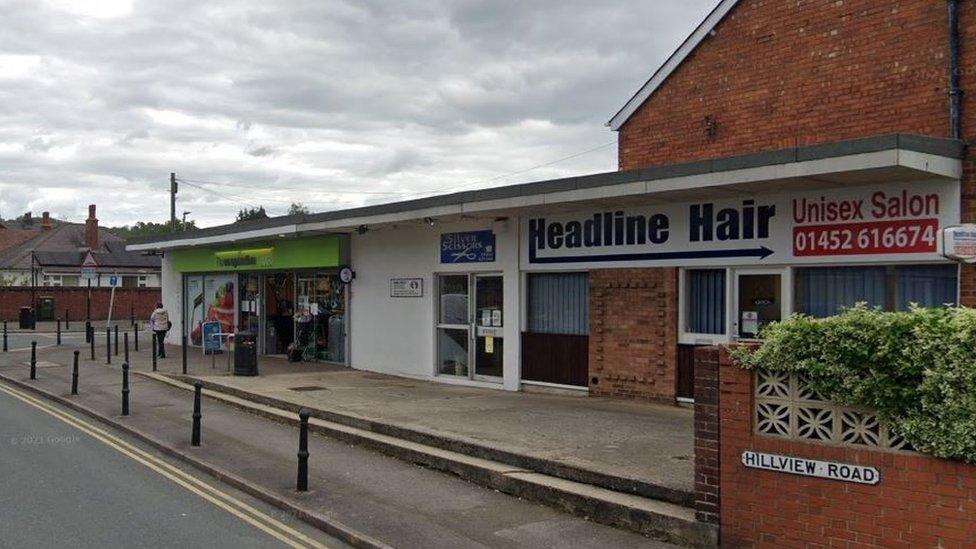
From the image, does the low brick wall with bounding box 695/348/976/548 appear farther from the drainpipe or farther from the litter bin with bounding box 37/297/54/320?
the litter bin with bounding box 37/297/54/320

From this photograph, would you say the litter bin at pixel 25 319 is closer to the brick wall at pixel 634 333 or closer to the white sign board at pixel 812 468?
the brick wall at pixel 634 333

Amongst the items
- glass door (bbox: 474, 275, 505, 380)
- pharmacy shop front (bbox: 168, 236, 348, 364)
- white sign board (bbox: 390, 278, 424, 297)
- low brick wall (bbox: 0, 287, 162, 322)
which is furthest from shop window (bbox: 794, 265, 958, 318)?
low brick wall (bbox: 0, 287, 162, 322)

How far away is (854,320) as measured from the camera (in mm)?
6059

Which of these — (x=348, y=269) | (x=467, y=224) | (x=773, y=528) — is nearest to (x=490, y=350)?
(x=467, y=224)

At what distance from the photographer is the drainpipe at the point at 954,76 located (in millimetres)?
10094

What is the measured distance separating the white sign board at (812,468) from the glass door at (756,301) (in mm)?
5106

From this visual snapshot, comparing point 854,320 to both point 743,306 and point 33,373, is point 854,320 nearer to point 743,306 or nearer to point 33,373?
point 743,306

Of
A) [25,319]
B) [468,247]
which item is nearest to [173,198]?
[25,319]

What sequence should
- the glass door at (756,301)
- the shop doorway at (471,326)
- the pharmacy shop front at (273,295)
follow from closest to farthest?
the glass door at (756,301) < the shop doorway at (471,326) < the pharmacy shop front at (273,295)

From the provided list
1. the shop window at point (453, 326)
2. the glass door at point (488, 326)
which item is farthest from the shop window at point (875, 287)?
the shop window at point (453, 326)

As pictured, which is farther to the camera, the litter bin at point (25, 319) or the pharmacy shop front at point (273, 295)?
the litter bin at point (25, 319)

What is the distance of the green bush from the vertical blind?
26.2ft

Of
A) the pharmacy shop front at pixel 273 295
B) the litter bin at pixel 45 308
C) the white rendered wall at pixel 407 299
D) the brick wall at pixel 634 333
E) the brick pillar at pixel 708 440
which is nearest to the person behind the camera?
the brick pillar at pixel 708 440

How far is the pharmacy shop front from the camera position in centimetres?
2123
